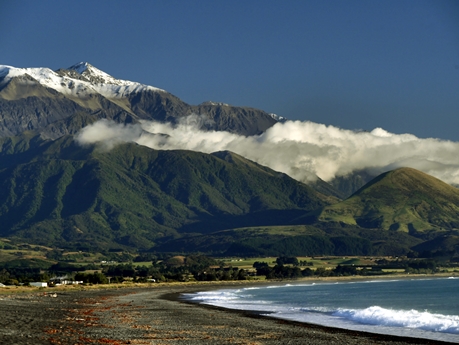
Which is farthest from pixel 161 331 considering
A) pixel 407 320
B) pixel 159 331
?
pixel 407 320

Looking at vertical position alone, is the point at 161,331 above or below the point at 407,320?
above

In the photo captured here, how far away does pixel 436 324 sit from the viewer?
85.2 metres

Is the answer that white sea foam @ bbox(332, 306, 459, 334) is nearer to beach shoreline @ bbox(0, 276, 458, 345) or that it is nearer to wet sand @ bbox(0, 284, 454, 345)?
beach shoreline @ bbox(0, 276, 458, 345)

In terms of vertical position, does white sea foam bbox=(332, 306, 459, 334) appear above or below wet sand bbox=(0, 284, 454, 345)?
below

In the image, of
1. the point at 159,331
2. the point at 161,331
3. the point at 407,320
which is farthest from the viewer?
the point at 407,320

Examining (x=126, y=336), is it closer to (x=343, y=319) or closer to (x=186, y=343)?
(x=186, y=343)

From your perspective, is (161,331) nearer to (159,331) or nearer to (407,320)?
(159,331)

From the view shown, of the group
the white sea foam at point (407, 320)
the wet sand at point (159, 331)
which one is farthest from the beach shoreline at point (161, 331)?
the white sea foam at point (407, 320)

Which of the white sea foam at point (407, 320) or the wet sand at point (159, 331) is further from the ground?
the wet sand at point (159, 331)

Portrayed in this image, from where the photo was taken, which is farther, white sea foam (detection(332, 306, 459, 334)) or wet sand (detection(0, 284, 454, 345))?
white sea foam (detection(332, 306, 459, 334))

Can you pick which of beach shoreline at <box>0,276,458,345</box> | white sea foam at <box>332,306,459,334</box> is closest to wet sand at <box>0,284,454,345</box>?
beach shoreline at <box>0,276,458,345</box>

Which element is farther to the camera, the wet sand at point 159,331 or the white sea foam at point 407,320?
the white sea foam at point 407,320

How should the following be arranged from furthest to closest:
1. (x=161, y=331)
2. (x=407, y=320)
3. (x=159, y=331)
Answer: (x=407, y=320), (x=161, y=331), (x=159, y=331)

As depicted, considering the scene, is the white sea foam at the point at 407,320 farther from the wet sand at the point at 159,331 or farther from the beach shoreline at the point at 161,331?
the wet sand at the point at 159,331
